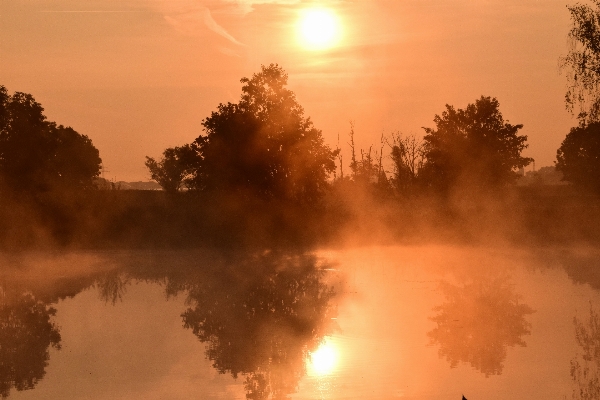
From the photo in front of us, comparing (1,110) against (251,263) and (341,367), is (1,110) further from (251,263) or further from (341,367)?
(341,367)

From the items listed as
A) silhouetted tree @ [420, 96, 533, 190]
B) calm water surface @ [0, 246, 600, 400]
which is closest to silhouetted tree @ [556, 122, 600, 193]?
silhouetted tree @ [420, 96, 533, 190]

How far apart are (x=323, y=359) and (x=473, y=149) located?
150ft

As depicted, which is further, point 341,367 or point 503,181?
point 503,181

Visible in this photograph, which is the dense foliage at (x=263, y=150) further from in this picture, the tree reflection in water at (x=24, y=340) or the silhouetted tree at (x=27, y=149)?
the tree reflection in water at (x=24, y=340)

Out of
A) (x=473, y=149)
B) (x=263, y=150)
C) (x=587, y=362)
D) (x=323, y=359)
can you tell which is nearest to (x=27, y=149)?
(x=263, y=150)

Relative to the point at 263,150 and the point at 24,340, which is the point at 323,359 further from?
the point at 263,150

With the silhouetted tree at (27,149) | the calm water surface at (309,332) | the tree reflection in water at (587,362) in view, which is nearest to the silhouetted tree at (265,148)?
the silhouetted tree at (27,149)

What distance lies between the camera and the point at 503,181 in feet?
183

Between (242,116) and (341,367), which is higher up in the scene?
(242,116)

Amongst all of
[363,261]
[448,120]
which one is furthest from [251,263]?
[448,120]

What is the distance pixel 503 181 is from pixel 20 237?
2997 cm

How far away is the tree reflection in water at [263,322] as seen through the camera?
41.7 ft

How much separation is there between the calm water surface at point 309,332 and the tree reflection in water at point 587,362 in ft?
0.09

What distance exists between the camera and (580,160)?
58.8 metres
